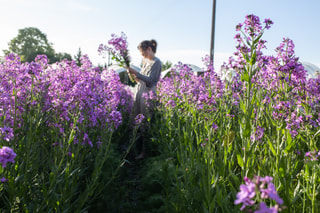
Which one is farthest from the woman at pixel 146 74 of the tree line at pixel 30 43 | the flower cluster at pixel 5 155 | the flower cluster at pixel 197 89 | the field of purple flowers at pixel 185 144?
the tree line at pixel 30 43

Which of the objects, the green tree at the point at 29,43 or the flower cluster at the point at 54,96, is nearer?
the flower cluster at the point at 54,96

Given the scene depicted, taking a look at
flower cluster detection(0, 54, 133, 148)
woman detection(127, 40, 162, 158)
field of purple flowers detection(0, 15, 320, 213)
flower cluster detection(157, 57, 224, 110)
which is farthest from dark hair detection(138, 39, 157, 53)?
flower cluster detection(0, 54, 133, 148)

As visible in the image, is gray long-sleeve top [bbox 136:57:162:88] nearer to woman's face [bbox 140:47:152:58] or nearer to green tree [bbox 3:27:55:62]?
woman's face [bbox 140:47:152:58]

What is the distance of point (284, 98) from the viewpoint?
2494mm

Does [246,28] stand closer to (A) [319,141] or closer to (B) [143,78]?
(A) [319,141]

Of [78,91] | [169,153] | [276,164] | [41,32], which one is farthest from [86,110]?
[41,32]

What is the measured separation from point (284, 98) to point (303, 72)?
0.30 m

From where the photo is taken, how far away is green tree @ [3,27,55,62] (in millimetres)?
49625

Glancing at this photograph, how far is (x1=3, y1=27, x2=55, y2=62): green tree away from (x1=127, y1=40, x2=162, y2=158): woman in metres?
47.4

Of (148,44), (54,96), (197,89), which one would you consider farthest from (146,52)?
(54,96)

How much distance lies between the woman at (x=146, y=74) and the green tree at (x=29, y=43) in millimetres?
47357

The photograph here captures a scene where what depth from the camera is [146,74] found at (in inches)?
225

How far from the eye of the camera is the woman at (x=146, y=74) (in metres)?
5.53

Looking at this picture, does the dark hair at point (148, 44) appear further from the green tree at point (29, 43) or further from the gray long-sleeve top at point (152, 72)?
the green tree at point (29, 43)
